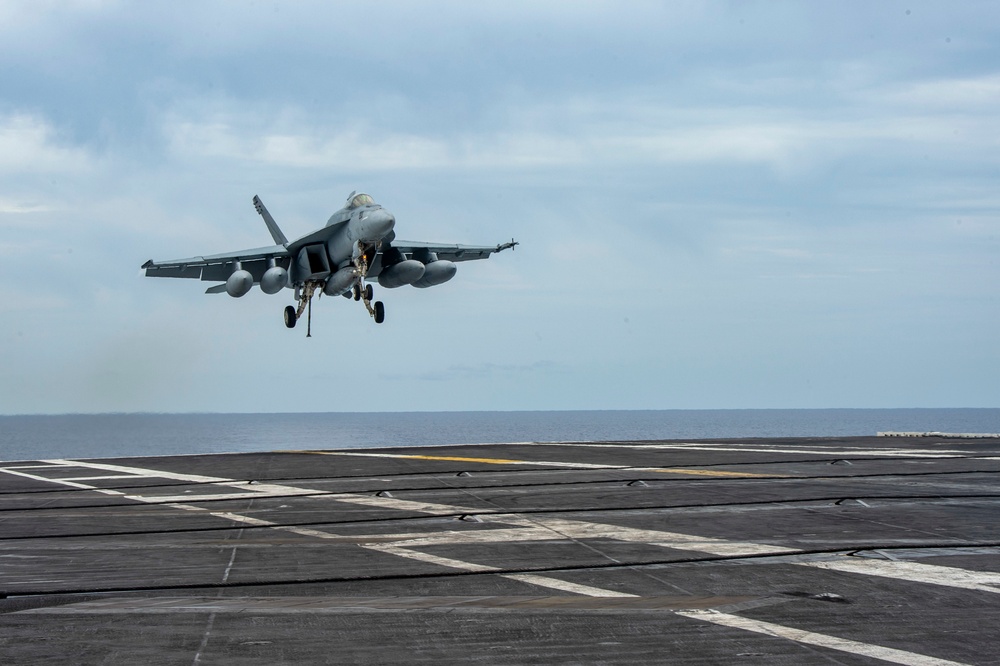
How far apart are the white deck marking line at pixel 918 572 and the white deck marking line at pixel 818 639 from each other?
8.86ft

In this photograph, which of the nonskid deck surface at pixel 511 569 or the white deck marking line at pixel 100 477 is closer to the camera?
the nonskid deck surface at pixel 511 569

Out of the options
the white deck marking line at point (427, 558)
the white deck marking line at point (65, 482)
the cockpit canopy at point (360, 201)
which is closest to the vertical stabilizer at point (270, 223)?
the cockpit canopy at point (360, 201)

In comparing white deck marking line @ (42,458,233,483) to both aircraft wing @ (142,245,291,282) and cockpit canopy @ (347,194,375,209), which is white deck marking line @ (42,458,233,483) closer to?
aircraft wing @ (142,245,291,282)

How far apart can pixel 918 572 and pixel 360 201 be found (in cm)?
2908

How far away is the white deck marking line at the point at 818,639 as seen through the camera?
7.17m

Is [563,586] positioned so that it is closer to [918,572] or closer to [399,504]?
[918,572]

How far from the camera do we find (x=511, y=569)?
1109cm

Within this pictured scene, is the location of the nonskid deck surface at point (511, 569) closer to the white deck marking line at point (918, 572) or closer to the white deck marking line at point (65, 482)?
the white deck marking line at point (918, 572)

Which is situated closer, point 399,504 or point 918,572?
point 918,572

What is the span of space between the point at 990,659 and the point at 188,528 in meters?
11.1

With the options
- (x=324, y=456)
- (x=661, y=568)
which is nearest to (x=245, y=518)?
(x=661, y=568)

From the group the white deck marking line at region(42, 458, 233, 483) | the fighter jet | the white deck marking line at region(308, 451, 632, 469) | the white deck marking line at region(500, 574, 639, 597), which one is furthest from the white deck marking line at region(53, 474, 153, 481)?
the white deck marking line at region(500, 574, 639, 597)

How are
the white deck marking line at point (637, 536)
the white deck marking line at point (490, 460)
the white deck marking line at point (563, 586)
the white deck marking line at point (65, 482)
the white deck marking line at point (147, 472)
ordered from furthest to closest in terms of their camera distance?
the white deck marking line at point (490, 460) < the white deck marking line at point (147, 472) < the white deck marking line at point (65, 482) < the white deck marking line at point (637, 536) < the white deck marking line at point (563, 586)

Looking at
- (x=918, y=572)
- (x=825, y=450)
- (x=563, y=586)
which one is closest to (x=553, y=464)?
(x=825, y=450)
